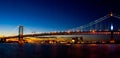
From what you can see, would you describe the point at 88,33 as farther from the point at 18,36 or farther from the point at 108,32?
the point at 18,36

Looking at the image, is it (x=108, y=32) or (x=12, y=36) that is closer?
(x=108, y=32)

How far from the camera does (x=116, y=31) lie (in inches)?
2830

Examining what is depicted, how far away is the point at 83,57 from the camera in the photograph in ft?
123

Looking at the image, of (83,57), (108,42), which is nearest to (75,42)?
(108,42)

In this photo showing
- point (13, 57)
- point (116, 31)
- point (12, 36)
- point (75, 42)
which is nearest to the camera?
point (13, 57)

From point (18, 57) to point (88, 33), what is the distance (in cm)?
3826

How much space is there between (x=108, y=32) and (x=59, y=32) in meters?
10.6

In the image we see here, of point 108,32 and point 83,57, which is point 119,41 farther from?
point 83,57

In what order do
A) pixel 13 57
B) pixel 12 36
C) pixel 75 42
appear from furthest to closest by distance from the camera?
pixel 75 42 < pixel 12 36 < pixel 13 57

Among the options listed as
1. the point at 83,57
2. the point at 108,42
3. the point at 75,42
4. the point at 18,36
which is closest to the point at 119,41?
the point at 108,42

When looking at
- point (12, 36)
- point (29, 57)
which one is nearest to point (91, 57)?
point (29, 57)

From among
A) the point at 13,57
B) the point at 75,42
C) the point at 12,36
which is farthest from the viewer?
the point at 75,42

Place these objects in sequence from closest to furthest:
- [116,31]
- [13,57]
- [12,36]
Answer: [13,57], [116,31], [12,36]

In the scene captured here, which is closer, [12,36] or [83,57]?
[83,57]
